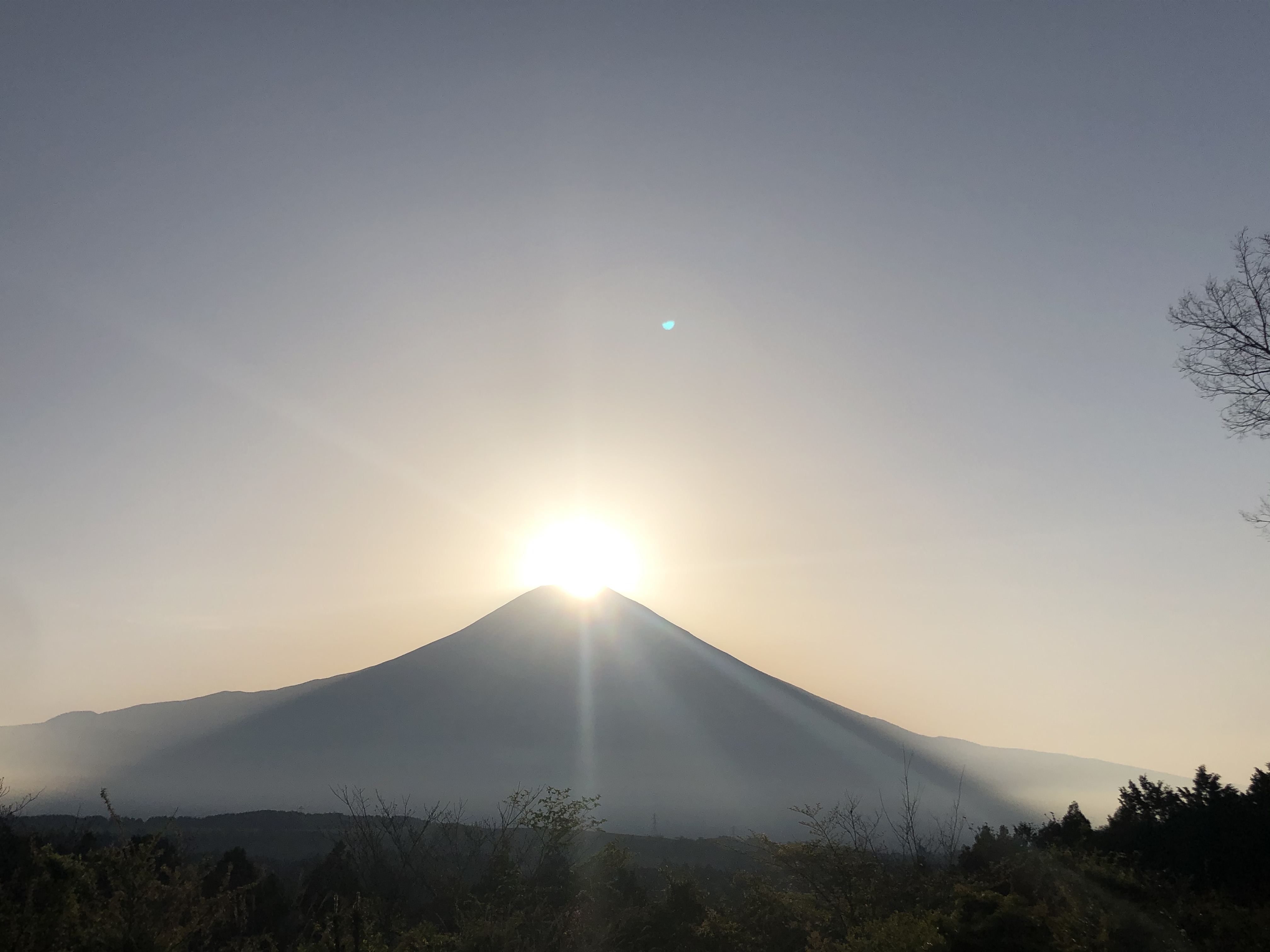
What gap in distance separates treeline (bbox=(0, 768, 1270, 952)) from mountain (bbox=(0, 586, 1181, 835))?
11576cm

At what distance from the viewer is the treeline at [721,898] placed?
758 centimetres

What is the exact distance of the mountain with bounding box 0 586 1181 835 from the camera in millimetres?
150750

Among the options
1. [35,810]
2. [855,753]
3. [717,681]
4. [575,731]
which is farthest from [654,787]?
[35,810]

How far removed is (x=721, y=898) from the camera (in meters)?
20.7

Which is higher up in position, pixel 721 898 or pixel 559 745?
pixel 721 898

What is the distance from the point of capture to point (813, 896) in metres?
14.5

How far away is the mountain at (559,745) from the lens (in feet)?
495

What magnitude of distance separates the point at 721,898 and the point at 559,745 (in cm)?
14621

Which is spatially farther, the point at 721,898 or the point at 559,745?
the point at 559,745

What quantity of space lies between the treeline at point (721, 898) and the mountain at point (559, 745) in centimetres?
11576

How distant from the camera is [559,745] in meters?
159

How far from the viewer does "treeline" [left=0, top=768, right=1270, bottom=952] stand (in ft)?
24.9

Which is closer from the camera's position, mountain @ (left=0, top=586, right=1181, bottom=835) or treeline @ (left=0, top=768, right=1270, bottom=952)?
treeline @ (left=0, top=768, right=1270, bottom=952)

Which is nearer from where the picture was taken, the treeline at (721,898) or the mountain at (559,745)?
the treeline at (721,898)
